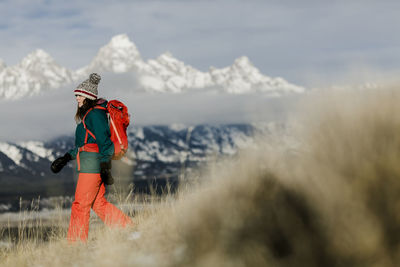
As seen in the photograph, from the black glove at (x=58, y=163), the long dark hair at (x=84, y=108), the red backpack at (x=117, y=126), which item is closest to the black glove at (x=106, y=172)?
the red backpack at (x=117, y=126)

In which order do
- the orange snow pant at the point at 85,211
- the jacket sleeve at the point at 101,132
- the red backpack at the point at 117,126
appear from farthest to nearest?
the red backpack at the point at 117,126, the orange snow pant at the point at 85,211, the jacket sleeve at the point at 101,132

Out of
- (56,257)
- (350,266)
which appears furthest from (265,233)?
(56,257)

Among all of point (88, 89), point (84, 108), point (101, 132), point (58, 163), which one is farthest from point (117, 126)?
point (58, 163)

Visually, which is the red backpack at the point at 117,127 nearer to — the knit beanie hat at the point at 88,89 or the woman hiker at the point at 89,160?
the woman hiker at the point at 89,160

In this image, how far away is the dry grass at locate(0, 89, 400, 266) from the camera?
3648 mm

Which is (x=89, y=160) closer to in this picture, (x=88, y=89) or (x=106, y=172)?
(x=106, y=172)

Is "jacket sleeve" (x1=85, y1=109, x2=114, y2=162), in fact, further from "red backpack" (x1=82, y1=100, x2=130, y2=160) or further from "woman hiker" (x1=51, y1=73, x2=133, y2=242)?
"red backpack" (x1=82, y1=100, x2=130, y2=160)

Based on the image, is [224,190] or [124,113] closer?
[224,190]

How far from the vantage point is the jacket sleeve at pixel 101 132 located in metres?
6.23

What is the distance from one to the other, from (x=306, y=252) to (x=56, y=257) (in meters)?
2.74

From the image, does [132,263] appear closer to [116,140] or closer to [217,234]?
[217,234]

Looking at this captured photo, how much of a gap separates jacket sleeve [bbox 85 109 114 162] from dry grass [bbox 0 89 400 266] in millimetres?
1506

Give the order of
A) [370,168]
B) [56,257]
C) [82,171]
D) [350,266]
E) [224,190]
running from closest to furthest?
[350,266] < [370,168] < [224,190] < [56,257] < [82,171]

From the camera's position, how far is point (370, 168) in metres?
3.90
